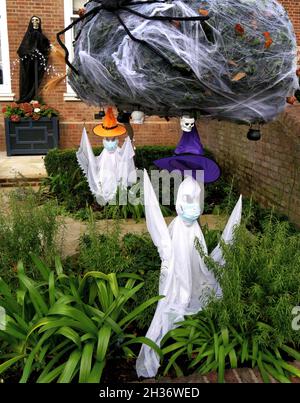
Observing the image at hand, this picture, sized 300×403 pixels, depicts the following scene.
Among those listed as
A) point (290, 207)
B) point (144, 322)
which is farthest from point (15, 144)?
point (144, 322)

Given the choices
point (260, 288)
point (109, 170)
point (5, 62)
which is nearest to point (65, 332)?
point (260, 288)

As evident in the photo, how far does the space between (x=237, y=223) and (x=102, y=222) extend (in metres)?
2.78

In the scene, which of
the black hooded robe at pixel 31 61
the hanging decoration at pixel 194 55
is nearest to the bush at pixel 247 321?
the hanging decoration at pixel 194 55

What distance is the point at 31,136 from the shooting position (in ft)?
31.4

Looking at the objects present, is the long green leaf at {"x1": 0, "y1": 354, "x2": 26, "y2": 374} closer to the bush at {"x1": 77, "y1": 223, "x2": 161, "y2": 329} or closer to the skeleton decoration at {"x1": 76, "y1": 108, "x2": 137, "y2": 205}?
the bush at {"x1": 77, "y1": 223, "x2": 161, "y2": 329}

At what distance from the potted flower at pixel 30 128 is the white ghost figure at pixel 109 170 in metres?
3.87

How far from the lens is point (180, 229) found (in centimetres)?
278

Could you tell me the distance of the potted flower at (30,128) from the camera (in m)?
9.46

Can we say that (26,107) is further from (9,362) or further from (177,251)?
(9,362)

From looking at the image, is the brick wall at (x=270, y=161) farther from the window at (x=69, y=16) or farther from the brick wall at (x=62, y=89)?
the window at (x=69, y=16)

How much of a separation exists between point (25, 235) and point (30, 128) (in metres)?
6.73

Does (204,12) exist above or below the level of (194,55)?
above

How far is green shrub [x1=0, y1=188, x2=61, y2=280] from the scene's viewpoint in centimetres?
329

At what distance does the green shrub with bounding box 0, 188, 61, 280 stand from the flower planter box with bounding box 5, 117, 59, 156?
6.33 m
